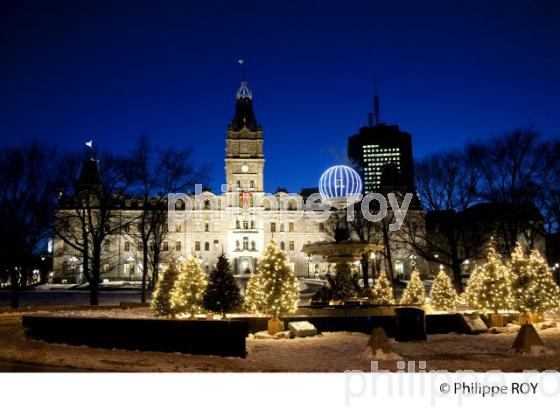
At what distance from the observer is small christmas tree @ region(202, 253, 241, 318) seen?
18047 millimetres

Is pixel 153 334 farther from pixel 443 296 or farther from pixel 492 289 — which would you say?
pixel 443 296

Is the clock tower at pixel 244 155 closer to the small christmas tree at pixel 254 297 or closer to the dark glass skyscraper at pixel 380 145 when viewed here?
the small christmas tree at pixel 254 297

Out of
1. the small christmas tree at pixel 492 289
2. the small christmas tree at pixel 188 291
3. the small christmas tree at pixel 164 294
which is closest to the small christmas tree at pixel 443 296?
the small christmas tree at pixel 492 289

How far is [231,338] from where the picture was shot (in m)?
11.9

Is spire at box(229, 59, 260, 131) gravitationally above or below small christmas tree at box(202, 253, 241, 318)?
above

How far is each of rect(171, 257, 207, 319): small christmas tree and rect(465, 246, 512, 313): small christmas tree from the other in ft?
33.3

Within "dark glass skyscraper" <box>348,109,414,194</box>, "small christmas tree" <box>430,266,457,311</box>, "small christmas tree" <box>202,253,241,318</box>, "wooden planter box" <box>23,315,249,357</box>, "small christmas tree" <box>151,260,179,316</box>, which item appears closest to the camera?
"wooden planter box" <box>23,315,249,357</box>

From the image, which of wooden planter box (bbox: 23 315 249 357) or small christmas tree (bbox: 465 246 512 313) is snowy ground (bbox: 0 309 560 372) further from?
small christmas tree (bbox: 465 246 512 313)

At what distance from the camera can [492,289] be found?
1848cm

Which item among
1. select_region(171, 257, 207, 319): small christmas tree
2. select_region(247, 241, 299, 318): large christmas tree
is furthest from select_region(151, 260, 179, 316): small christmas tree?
select_region(247, 241, 299, 318): large christmas tree

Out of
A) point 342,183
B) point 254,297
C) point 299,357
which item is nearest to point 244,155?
point 342,183

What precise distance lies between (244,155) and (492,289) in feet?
194
